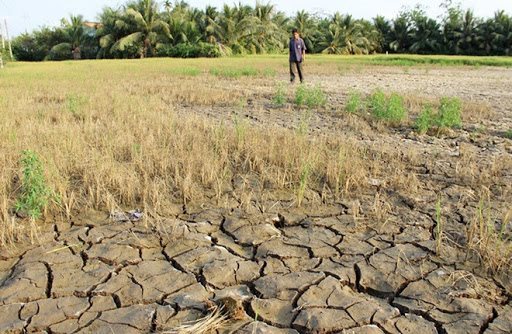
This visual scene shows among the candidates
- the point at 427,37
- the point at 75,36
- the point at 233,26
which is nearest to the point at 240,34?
the point at 233,26

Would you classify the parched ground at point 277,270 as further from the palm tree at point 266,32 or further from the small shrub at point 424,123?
the palm tree at point 266,32

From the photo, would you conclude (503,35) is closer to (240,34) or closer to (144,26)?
(240,34)

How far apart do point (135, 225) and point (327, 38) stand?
42.5 meters

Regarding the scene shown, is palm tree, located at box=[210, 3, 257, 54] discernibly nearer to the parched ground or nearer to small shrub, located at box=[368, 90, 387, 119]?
small shrub, located at box=[368, 90, 387, 119]

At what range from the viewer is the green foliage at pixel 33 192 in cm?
335

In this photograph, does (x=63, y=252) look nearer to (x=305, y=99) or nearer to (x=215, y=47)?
(x=305, y=99)

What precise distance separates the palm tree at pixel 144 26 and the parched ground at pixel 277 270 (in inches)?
1326

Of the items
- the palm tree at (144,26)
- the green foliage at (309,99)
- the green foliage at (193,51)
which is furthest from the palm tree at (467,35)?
the green foliage at (309,99)

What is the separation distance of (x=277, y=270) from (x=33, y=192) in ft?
6.34

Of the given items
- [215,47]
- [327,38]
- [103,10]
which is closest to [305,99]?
[215,47]

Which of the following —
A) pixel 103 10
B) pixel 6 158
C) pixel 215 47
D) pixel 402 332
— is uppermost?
pixel 103 10

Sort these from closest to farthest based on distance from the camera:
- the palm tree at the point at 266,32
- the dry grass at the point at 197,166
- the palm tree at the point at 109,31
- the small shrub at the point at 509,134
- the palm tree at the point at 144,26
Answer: the dry grass at the point at 197,166, the small shrub at the point at 509,134, the palm tree at the point at 144,26, the palm tree at the point at 109,31, the palm tree at the point at 266,32

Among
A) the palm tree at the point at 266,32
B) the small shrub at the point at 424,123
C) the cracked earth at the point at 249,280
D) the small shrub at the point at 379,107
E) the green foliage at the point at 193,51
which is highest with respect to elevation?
the palm tree at the point at 266,32

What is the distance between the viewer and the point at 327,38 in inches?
1698
